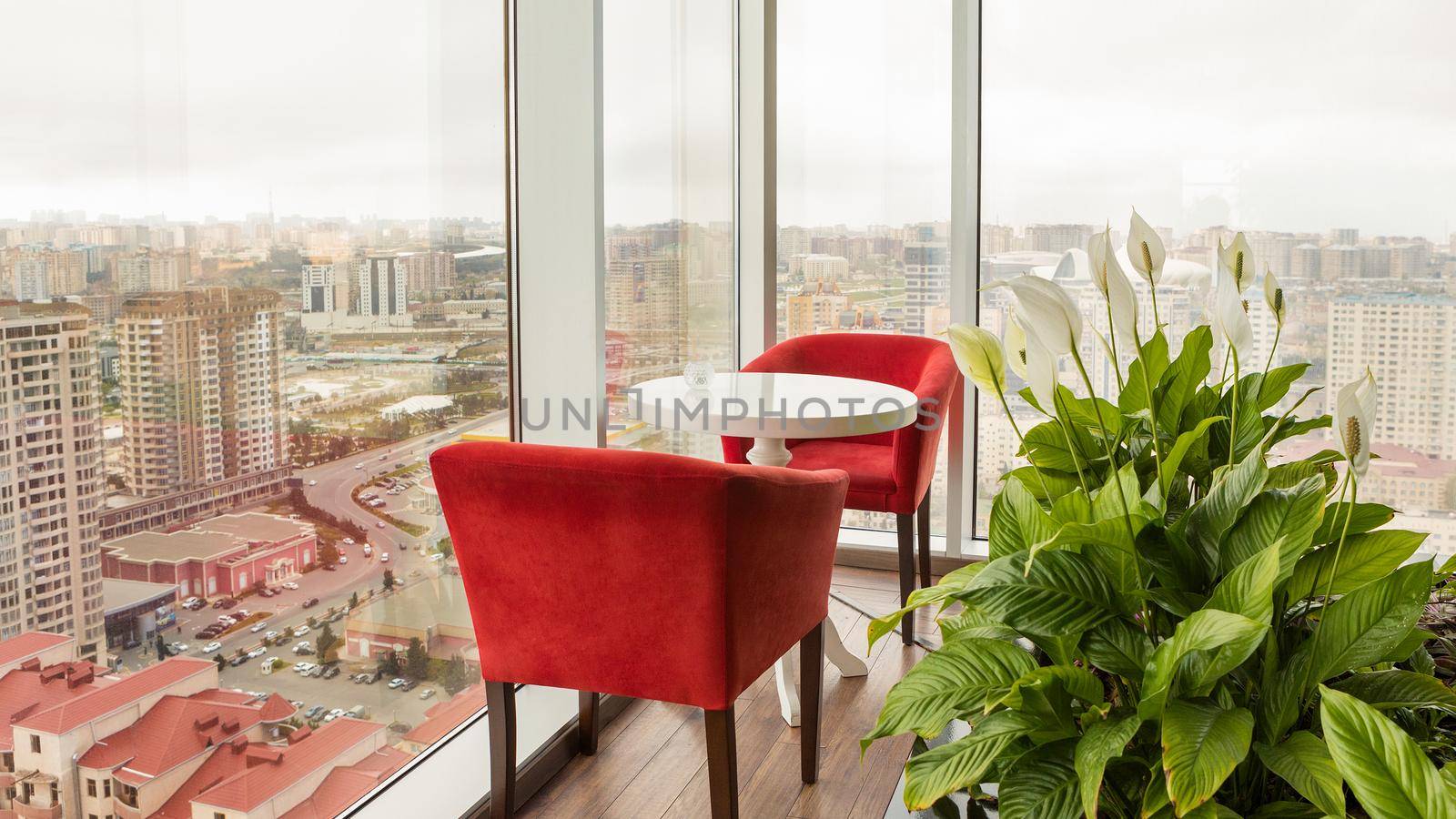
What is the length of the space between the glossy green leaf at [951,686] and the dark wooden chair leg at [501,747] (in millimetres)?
1345

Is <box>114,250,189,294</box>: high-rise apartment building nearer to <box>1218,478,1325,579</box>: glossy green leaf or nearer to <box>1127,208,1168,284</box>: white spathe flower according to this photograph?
<box>1127,208,1168,284</box>: white spathe flower

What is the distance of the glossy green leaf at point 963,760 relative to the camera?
970 millimetres

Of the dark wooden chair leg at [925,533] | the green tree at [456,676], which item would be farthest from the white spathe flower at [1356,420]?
the dark wooden chair leg at [925,533]

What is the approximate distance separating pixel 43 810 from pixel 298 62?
49.9 inches

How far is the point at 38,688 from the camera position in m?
1.44

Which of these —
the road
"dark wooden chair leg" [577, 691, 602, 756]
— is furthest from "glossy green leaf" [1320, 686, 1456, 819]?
"dark wooden chair leg" [577, 691, 602, 756]

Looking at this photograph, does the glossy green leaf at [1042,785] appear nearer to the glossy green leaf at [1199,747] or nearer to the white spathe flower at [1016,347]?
the glossy green leaf at [1199,747]

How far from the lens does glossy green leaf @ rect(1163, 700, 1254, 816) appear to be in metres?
0.84

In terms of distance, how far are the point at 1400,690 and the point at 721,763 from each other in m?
1.38

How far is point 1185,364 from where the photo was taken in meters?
1.33

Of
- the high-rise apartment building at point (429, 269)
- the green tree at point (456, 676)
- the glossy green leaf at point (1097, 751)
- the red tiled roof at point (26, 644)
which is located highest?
the high-rise apartment building at point (429, 269)

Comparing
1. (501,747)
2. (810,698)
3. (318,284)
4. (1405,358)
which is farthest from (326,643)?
(1405,358)

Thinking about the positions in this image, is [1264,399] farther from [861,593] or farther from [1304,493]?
[861,593]

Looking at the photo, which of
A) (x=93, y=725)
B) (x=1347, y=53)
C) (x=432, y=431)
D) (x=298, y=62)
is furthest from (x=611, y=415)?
(x=1347, y=53)
